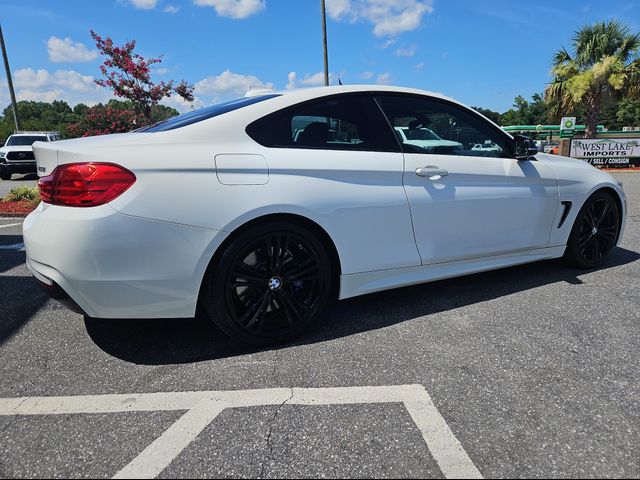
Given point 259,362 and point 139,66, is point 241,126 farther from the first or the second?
point 139,66

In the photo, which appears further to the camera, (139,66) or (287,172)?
(139,66)

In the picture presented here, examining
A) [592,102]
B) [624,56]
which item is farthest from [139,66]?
[624,56]

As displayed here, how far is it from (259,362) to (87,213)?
120cm

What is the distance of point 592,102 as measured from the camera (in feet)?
68.0

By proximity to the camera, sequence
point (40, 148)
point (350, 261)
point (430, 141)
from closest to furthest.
→ point (40, 148), point (350, 261), point (430, 141)

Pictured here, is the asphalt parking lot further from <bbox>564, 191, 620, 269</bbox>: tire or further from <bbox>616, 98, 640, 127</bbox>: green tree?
<bbox>616, 98, 640, 127</bbox>: green tree

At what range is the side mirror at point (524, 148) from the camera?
3.62 metres

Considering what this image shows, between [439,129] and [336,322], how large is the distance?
1.62 metres

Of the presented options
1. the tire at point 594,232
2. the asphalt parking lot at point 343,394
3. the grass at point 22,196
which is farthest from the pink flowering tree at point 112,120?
the tire at point 594,232

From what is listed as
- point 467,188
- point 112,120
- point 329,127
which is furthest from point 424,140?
point 112,120

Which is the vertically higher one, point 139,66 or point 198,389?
point 139,66

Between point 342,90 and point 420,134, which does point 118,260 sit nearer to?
point 342,90

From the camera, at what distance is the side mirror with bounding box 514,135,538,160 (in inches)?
143

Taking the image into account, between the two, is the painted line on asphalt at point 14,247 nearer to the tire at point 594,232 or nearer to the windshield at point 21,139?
the tire at point 594,232
